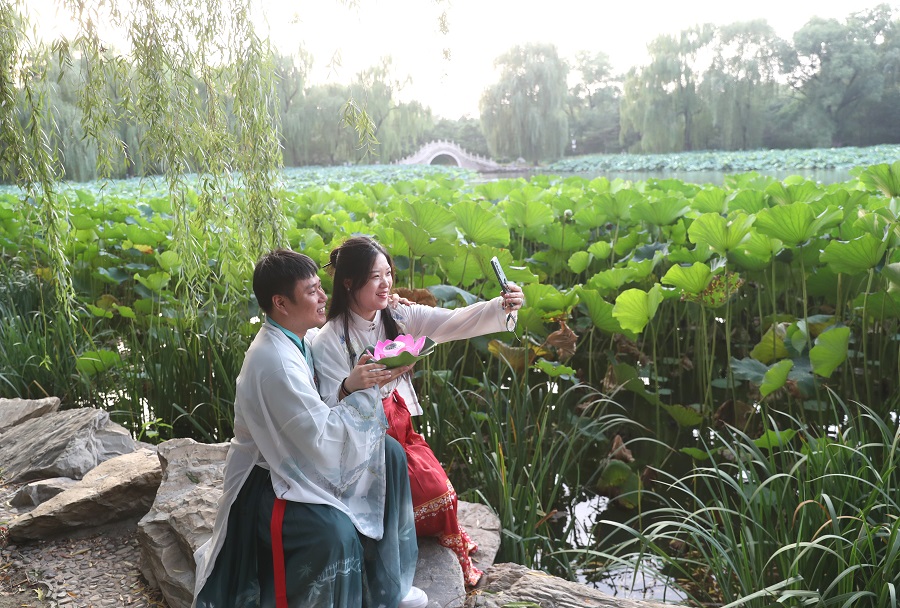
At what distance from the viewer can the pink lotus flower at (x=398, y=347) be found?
54.4 inches

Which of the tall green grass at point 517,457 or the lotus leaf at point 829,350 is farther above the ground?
the lotus leaf at point 829,350

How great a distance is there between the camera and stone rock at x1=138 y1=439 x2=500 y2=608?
163 cm

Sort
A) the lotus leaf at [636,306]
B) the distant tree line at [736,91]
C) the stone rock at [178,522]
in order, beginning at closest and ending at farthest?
the stone rock at [178,522] → the lotus leaf at [636,306] → the distant tree line at [736,91]

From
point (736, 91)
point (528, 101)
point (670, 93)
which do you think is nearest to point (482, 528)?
point (528, 101)

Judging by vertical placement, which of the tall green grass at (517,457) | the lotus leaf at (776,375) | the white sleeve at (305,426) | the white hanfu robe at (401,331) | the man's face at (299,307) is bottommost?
the tall green grass at (517,457)

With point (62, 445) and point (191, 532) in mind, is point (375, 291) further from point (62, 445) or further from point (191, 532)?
point (62, 445)

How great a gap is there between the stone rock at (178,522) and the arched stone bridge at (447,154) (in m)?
25.0

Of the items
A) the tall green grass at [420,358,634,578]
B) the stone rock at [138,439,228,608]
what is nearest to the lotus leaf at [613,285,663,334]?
the tall green grass at [420,358,634,578]

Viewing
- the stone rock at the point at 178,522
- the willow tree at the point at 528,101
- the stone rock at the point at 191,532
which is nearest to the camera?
the stone rock at the point at 191,532

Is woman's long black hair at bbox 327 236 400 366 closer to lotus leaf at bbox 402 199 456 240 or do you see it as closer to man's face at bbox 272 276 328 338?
man's face at bbox 272 276 328 338

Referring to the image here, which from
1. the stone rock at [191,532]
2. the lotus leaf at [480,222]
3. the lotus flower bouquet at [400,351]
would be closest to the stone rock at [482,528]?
the stone rock at [191,532]

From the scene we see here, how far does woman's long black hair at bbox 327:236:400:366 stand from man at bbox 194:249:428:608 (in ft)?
0.26

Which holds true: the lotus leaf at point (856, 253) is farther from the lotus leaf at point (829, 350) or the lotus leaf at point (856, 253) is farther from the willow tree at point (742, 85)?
the willow tree at point (742, 85)

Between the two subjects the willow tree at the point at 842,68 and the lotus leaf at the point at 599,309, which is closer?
the lotus leaf at the point at 599,309
